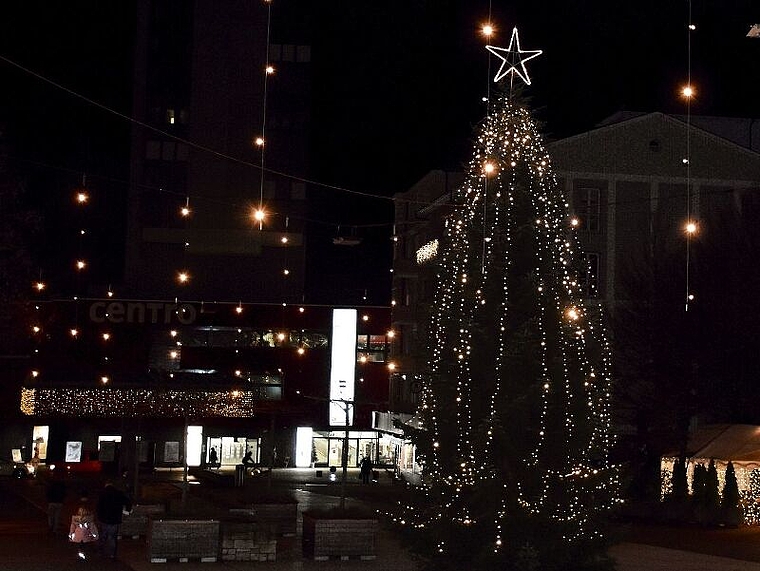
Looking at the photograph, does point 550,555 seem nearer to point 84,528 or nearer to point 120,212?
point 84,528

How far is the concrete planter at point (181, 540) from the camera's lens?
1944 centimetres

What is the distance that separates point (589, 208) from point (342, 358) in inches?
828

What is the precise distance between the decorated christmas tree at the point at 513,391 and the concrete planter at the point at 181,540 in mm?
4534

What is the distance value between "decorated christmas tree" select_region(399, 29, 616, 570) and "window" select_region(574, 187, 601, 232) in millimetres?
25647

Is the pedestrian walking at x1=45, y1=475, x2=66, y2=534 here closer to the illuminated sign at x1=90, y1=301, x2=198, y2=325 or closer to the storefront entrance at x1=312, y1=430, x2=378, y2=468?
the illuminated sign at x1=90, y1=301, x2=198, y2=325

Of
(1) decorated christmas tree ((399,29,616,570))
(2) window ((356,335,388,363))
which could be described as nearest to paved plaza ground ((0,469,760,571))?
(1) decorated christmas tree ((399,29,616,570))

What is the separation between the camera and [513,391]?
16344 millimetres

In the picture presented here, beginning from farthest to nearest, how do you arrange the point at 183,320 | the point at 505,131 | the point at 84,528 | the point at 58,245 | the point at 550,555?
the point at 58,245
the point at 183,320
the point at 84,528
the point at 505,131
the point at 550,555

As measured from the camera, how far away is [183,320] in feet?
191

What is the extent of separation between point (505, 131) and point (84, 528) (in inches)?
429

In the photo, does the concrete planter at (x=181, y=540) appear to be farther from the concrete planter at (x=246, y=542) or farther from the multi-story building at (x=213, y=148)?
the multi-story building at (x=213, y=148)

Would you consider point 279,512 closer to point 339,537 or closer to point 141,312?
point 339,537

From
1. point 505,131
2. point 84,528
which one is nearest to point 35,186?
point 84,528

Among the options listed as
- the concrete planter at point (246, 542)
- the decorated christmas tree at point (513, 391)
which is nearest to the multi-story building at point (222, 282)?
the concrete planter at point (246, 542)
